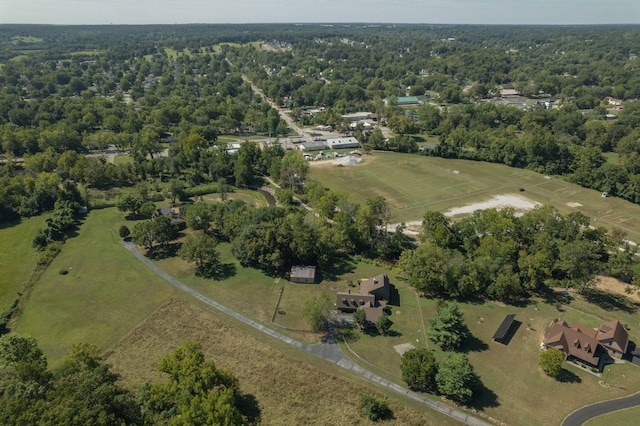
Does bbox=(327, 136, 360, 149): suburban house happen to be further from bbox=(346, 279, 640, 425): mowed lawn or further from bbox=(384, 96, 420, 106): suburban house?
bbox=(346, 279, 640, 425): mowed lawn

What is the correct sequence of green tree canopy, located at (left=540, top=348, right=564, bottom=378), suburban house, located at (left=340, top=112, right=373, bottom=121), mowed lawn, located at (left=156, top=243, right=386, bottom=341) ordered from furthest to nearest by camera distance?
suburban house, located at (left=340, top=112, right=373, bottom=121) < mowed lawn, located at (left=156, top=243, right=386, bottom=341) < green tree canopy, located at (left=540, top=348, right=564, bottom=378)

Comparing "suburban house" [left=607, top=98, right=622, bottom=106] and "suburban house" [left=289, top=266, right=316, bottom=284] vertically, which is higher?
"suburban house" [left=607, top=98, right=622, bottom=106]

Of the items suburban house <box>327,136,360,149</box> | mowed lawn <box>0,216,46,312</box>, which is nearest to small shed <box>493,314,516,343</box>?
mowed lawn <box>0,216,46,312</box>

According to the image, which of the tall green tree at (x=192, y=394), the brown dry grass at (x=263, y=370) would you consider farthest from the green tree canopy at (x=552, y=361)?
the tall green tree at (x=192, y=394)

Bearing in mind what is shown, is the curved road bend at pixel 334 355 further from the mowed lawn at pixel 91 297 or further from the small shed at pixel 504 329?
the small shed at pixel 504 329

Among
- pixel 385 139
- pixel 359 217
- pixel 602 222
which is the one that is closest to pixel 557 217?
pixel 602 222

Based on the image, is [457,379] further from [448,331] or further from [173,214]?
[173,214]

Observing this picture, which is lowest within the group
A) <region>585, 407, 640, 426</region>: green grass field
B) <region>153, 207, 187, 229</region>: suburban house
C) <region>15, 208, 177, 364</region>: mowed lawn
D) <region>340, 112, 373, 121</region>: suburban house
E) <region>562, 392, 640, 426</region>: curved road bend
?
<region>585, 407, 640, 426</region>: green grass field
